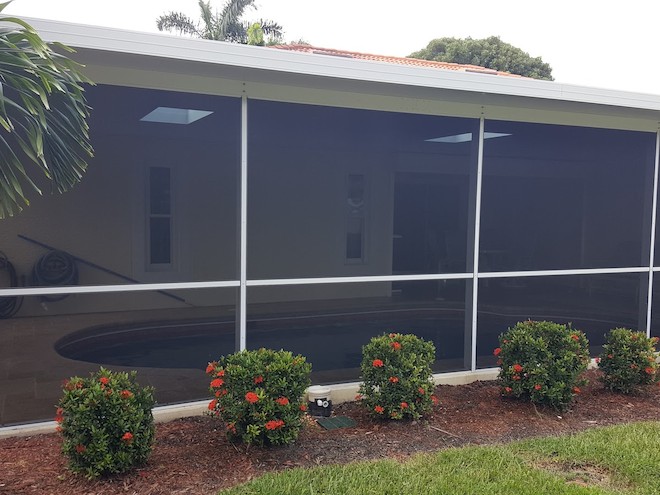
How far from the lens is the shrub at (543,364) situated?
16.0 feet

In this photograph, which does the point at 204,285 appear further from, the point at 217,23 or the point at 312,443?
the point at 217,23

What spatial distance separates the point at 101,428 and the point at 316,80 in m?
3.12

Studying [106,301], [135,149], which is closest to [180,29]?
[135,149]

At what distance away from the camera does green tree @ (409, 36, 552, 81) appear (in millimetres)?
30984

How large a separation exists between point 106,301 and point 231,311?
2.00 meters

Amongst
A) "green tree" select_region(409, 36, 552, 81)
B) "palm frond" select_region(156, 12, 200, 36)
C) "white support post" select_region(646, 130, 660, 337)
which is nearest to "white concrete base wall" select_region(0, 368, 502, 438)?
"white support post" select_region(646, 130, 660, 337)

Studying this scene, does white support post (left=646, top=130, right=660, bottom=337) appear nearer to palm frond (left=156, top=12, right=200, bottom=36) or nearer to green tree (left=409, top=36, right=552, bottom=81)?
palm frond (left=156, top=12, right=200, bottom=36)

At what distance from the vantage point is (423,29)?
3497 centimetres

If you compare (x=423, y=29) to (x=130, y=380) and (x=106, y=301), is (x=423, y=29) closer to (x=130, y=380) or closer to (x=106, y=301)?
(x=106, y=301)

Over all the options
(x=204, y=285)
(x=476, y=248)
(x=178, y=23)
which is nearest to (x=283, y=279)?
(x=204, y=285)

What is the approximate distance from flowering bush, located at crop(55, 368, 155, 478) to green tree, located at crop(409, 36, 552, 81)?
1210 inches

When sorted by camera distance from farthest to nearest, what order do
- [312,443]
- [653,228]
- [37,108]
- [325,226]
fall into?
[325,226], [653,228], [312,443], [37,108]

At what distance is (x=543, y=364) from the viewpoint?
4.93m

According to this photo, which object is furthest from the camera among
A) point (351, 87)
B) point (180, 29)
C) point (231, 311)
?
point (180, 29)
